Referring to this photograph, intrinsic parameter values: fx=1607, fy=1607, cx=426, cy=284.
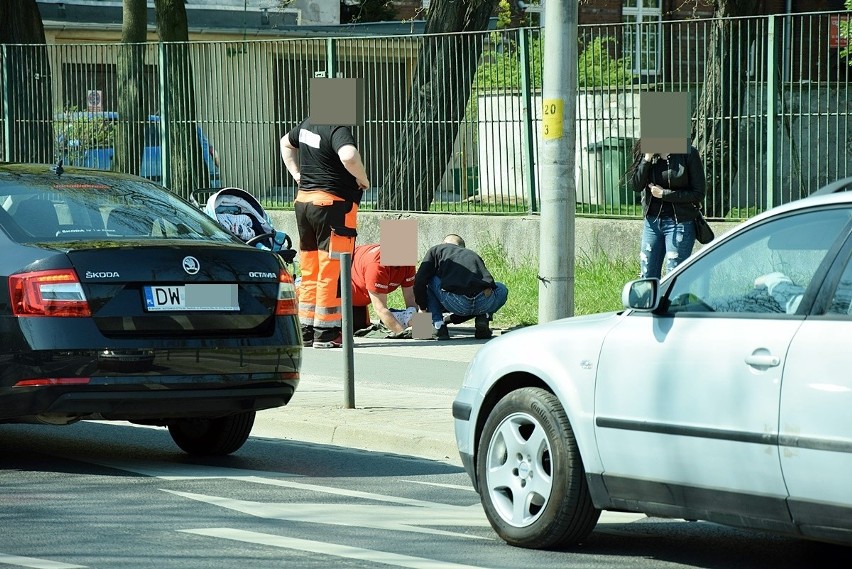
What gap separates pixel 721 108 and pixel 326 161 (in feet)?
14.4

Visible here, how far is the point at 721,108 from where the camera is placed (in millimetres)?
15609

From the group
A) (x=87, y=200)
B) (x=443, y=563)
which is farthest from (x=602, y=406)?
(x=87, y=200)

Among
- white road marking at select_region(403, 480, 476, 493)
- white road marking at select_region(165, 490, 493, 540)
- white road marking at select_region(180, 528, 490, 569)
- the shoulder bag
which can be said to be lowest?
white road marking at select_region(403, 480, 476, 493)

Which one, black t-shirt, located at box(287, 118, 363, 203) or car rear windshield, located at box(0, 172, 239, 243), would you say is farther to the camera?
black t-shirt, located at box(287, 118, 363, 203)

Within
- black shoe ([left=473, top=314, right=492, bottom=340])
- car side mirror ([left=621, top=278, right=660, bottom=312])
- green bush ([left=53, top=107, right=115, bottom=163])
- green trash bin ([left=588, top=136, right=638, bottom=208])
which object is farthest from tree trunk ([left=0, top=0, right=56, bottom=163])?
car side mirror ([left=621, top=278, right=660, bottom=312])

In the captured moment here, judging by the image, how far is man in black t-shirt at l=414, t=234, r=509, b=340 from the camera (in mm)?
13969

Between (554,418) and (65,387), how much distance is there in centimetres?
268

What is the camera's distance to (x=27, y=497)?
7.45 metres

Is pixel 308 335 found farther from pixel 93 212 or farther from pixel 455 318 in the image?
pixel 93 212

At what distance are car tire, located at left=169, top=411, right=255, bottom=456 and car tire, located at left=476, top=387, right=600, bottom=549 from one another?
2.47 meters

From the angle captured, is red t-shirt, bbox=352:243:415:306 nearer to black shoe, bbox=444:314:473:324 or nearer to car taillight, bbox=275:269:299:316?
black shoe, bbox=444:314:473:324

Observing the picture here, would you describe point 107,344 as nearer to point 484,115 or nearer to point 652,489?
point 652,489

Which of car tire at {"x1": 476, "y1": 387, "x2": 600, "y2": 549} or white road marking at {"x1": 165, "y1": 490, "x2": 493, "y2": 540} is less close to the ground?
car tire at {"x1": 476, "y1": 387, "x2": 600, "y2": 549}

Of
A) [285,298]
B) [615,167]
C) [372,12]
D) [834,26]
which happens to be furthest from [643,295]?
[372,12]
